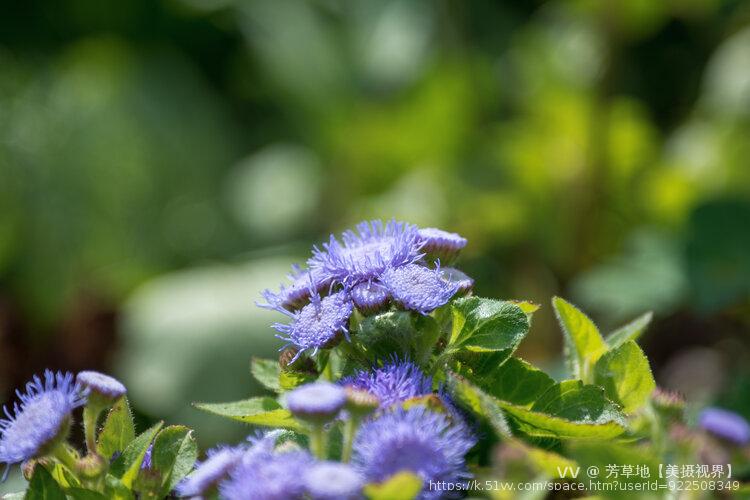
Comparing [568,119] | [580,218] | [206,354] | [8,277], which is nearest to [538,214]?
[580,218]

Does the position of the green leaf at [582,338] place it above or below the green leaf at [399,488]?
above

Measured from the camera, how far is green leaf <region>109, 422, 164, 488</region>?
0.71 meters

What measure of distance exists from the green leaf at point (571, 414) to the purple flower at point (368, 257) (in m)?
0.15

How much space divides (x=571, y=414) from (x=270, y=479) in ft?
0.85

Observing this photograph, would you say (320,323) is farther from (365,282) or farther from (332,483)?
(332,483)

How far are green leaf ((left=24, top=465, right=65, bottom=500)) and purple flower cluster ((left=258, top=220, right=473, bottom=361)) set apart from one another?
0.20 metres

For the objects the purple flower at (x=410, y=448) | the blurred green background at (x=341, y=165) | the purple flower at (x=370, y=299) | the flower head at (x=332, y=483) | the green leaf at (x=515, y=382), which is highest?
the blurred green background at (x=341, y=165)

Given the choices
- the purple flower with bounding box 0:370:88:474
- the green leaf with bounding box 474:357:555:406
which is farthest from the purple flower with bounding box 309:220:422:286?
the purple flower with bounding box 0:370:88:474

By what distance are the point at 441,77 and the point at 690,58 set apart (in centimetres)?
109

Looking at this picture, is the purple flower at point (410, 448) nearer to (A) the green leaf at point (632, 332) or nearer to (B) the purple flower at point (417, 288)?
(B) the purple flower at point (417, 288)

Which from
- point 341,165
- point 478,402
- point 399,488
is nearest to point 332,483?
point 399,488

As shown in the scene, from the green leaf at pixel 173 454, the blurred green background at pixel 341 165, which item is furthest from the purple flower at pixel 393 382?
the blurred green background at pixel 341 165

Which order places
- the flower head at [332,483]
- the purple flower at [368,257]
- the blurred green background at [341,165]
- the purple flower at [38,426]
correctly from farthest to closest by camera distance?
the blurred green background at [341,165], the purple flower at [368,257], the purple flower at [38,426], the flower head at [332,483]

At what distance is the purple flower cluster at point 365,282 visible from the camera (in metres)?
0.73
